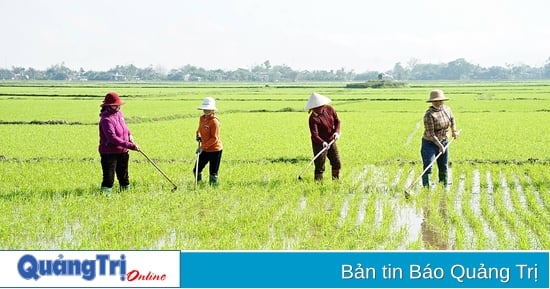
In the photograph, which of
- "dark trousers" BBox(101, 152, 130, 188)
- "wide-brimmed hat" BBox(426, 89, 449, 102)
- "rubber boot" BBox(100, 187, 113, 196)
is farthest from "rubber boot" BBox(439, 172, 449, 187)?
"rubber boot" BBox(100, 187, 113, 196)

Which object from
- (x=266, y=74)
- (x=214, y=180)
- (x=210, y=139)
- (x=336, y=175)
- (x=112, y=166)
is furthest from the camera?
(x=266, y=74)

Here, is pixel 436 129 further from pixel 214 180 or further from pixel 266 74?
pixel 266 74

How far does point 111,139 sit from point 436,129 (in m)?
3.73

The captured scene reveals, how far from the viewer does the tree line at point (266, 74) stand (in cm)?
10950

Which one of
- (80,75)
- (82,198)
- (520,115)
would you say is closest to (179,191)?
(82,198)

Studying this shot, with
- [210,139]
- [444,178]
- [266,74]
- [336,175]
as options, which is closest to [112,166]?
[210,139]

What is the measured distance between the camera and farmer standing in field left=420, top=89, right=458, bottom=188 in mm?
7594

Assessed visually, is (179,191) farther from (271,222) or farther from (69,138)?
(69,138)

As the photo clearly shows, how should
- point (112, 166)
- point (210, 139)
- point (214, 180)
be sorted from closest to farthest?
point (112, 166) → point (210, 139) → point (214, 180)

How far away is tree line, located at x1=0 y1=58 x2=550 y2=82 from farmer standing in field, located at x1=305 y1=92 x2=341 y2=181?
96286 millimetres

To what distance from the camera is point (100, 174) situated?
8984 mm

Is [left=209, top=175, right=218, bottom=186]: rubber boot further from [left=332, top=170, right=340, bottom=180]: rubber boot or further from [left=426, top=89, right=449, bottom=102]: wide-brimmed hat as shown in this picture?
[left=426, top=89, right=449, bottom=102]: wide-brimmed hat

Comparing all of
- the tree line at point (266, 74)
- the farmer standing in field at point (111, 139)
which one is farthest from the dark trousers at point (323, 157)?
the tree line at point (266, 74)

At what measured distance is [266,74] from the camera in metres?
118
